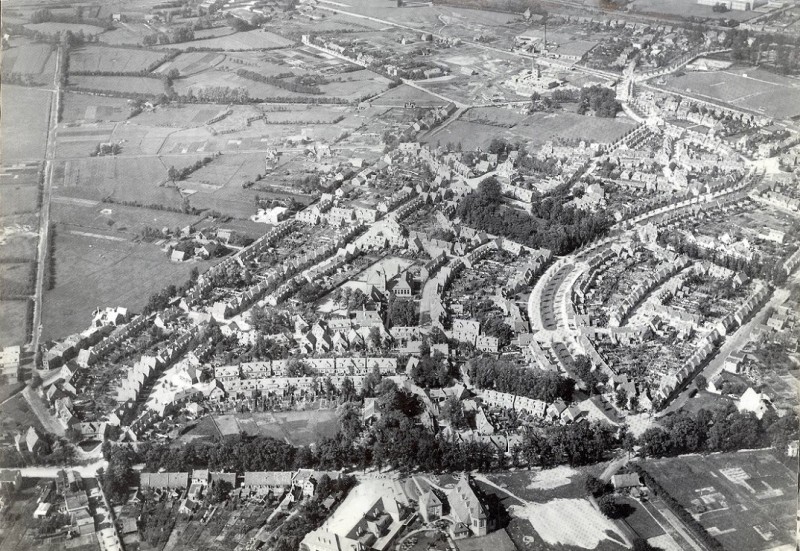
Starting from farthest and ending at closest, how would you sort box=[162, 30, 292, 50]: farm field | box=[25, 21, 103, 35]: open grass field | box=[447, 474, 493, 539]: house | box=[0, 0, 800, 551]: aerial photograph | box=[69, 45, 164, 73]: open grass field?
1. box=[162, 30, 292, 50]: farm field
2. box=[69, 45, 164, 73]: open grass field
3. box=[25, 21, 103, 35]: open grass field
4. box=[0, 0, 800, 551]: aerial photograph
5. box=[447, 474, 493, 539]: house

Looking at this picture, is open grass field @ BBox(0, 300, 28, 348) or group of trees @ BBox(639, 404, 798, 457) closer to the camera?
group of trees @ BBox(639, 404, 798, 457)

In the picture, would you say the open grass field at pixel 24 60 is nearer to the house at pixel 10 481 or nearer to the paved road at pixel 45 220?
the paved road at pixel 45 220

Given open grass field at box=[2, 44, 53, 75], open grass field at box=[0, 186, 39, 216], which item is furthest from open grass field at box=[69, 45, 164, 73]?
open grass field at box=[0, 186, 39, 216]

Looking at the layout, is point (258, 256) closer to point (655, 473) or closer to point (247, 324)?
point (247, 324)

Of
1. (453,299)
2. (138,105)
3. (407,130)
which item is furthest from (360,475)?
(138,105)

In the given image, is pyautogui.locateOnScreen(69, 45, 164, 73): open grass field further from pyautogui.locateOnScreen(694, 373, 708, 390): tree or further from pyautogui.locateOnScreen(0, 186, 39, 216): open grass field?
pyautogui.locateOnScreen(694, 373, 708, 390): tree

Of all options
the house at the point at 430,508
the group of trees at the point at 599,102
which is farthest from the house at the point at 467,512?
the group of trees at the point at 599,102
